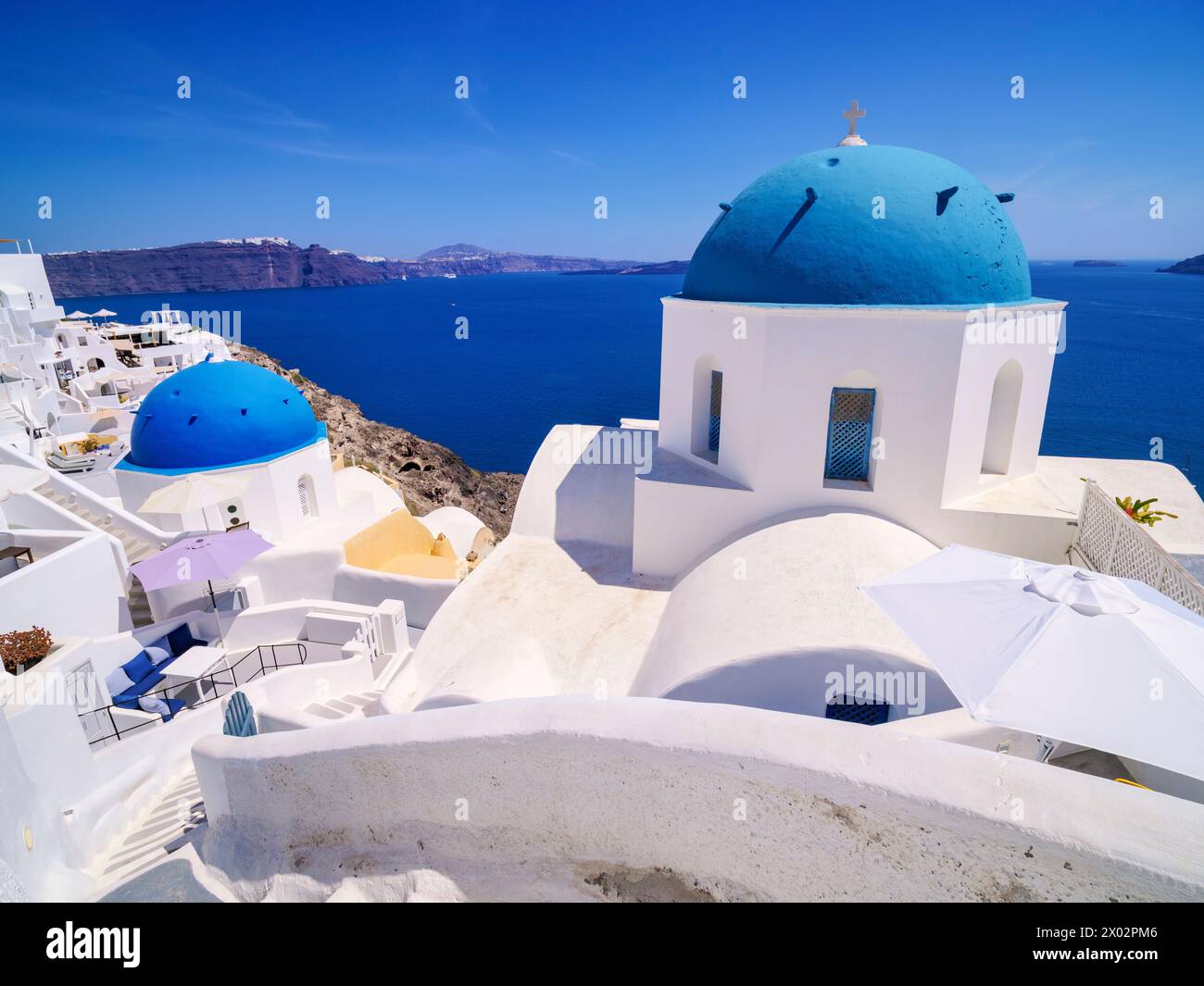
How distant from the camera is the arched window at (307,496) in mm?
14047

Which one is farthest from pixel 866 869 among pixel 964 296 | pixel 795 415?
pixel 964 296

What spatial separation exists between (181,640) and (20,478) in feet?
19.4

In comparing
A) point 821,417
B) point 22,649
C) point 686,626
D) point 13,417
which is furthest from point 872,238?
point 13,417

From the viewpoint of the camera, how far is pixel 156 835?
7090 millimetres

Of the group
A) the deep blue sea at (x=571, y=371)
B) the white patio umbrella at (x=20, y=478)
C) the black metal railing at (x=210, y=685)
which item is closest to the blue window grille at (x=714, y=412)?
the black metal railing at (x=210, y=685)

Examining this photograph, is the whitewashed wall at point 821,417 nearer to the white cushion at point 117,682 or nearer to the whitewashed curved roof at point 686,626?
the whitewashed curved roof at point 686,626

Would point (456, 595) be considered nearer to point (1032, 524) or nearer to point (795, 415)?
point (795, 415)

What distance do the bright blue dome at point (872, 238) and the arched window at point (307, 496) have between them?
32.7 ft

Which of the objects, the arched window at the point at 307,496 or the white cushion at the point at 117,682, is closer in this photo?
the white cushion at the point at 117,682

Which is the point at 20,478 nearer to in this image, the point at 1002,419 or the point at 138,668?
the point at 138,668

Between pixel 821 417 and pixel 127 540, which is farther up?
pixel 821 417

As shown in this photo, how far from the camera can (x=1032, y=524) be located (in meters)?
8.20

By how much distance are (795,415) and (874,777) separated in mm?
6289

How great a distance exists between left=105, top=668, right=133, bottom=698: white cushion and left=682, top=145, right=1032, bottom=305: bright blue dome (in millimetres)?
11166
